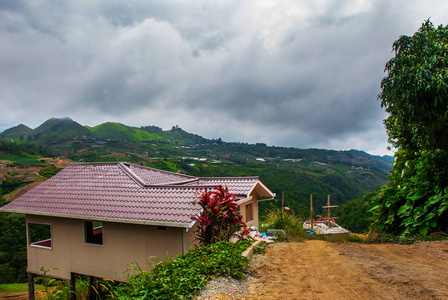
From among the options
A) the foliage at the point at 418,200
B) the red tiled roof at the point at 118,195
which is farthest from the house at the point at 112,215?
the foliage at the point at 418,200

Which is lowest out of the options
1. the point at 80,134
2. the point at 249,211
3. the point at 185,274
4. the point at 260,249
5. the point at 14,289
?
the point at 14,289

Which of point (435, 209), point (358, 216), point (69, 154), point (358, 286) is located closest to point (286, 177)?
point (358, 216)

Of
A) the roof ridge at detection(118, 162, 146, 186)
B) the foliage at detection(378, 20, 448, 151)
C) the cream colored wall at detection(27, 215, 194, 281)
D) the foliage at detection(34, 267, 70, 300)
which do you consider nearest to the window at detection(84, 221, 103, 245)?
the cream colored wall at detection(27, 215, 194, 281)

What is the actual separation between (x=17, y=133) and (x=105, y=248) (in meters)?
106

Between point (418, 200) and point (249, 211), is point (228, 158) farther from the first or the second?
point (418, 200)

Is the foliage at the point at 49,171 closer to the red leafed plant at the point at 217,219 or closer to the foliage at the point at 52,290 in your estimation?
the foliage at the point at 52,290

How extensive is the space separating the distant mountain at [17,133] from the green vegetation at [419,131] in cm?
10408

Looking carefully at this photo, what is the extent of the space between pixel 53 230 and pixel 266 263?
417 inches

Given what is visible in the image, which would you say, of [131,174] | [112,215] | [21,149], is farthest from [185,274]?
[21,149]

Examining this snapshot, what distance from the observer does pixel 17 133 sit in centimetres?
9438

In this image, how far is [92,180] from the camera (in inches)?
536

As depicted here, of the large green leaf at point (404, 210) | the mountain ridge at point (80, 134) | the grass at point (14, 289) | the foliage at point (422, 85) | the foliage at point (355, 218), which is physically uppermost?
the mountain ridge at point (80, 134)

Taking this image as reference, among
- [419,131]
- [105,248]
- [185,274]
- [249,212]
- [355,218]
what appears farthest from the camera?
[355,218]

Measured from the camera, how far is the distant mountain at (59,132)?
75225mm
